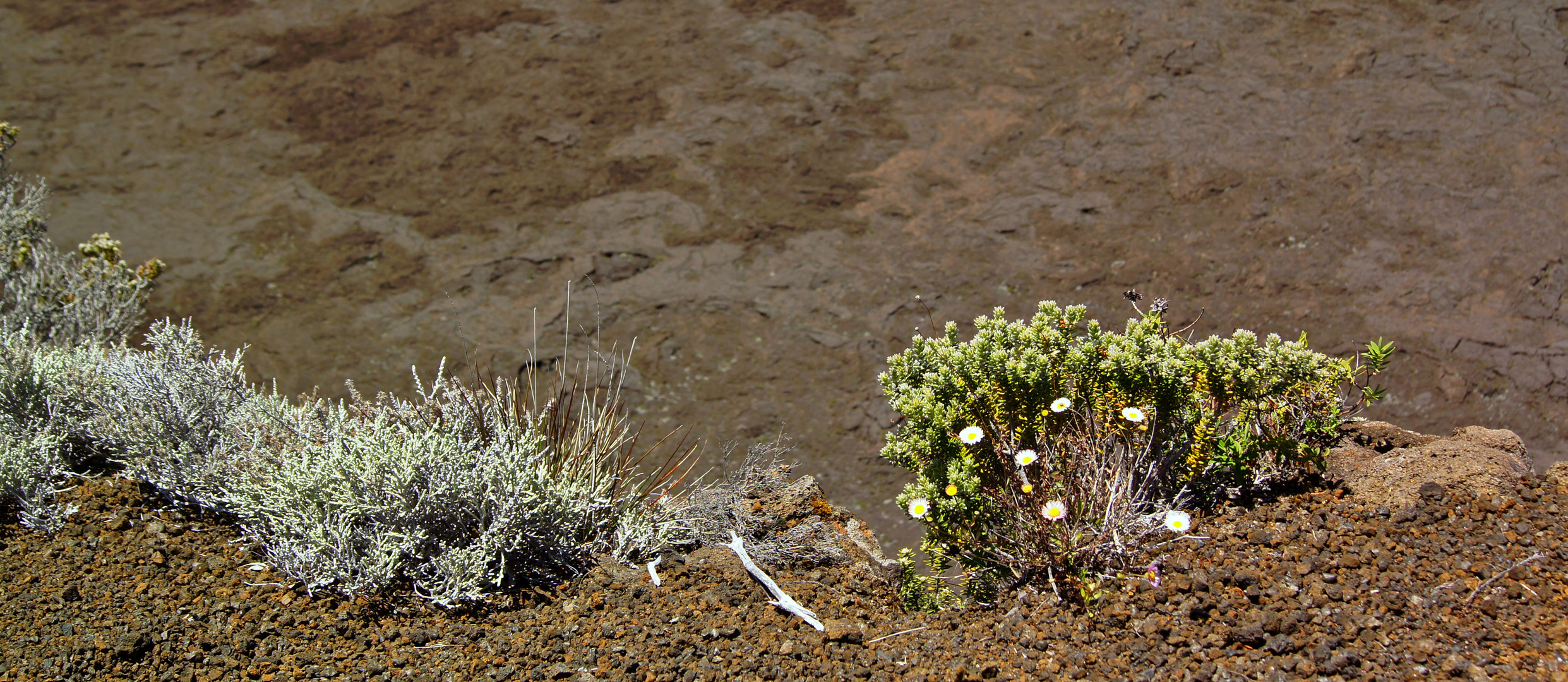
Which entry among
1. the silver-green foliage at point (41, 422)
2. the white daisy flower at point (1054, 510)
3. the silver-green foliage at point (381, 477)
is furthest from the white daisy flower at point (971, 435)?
the silver-green foliage at point (41, 422)

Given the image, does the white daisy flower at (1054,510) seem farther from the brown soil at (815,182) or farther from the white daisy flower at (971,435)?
the brown soil at (815,182)

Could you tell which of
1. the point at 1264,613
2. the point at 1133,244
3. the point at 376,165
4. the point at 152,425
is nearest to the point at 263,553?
the point at 152,425

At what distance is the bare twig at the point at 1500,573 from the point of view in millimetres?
1969

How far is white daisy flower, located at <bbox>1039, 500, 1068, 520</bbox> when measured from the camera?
2.21m

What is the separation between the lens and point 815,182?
4746 millimetres

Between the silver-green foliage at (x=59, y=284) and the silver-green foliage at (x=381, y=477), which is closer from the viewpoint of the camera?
the silver-green foliage at (x=381, y=477)

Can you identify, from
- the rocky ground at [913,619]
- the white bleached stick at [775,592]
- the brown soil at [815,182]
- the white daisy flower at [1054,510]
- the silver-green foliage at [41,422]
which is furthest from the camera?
the brown soil at [815,182]

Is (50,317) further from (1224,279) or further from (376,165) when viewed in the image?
(1224,279)

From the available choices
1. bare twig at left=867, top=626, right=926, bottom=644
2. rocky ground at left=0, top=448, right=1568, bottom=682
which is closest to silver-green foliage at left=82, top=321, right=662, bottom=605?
rocky ground at left=0, top=448, right=1568, bottom=682

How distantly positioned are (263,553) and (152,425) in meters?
0.51

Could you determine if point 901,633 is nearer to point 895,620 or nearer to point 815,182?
point 895,620

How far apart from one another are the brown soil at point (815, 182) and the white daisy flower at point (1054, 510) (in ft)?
3.49

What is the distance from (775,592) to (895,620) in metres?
0.29

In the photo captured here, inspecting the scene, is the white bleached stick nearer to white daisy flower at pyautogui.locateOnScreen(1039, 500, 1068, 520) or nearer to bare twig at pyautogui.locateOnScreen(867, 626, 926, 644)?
bare twig at pyautogui.locateOnScreen(867, 626, 926, 644)
